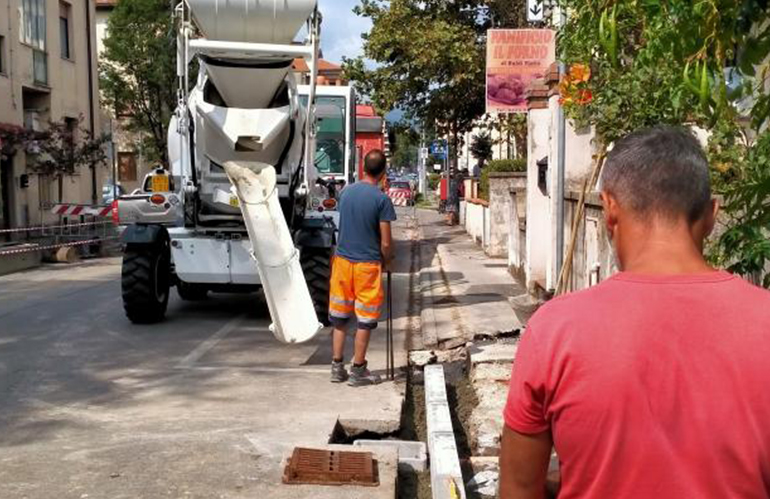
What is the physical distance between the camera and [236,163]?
9.72 metres

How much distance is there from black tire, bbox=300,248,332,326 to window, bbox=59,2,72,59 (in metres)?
20.9

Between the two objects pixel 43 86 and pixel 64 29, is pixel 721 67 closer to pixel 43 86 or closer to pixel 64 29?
pixel 43 86

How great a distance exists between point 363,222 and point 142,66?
2981 cm

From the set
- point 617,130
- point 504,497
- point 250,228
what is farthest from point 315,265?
point 504,497

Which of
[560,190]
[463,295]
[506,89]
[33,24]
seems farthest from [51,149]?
[560,190]

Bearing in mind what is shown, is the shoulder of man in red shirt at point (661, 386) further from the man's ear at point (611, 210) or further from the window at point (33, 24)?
the window at point (33, 24)

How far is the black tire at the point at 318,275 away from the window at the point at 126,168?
3727cm

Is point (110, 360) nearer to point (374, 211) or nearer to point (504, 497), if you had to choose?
point (374, 211)

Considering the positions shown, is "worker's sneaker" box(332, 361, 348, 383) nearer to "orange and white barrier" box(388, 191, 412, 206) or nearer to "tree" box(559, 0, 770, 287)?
"tree" box(559, 0, 770, 287)

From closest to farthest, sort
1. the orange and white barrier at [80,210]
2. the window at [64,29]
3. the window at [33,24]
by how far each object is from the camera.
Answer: the orange and white barrier at [80,210] → the window at [33,24] → the window at [64,29]

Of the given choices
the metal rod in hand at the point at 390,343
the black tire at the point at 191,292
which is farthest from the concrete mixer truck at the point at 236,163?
the metal rod in hand at the point at 390,343

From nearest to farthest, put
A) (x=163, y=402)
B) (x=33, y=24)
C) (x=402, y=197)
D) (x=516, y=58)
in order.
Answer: (x=163, y=402), (x=516, y=58), (x=33, y=24), (x=402, y=197)

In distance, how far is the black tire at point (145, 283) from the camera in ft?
32.8

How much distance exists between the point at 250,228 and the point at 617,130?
4.16 metres
